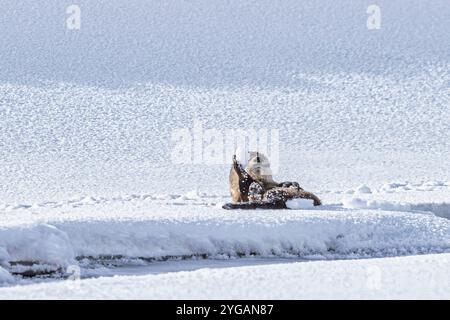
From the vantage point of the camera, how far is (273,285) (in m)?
5.70

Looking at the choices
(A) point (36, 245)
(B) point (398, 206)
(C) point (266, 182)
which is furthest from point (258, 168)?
(A) point (36, 245)

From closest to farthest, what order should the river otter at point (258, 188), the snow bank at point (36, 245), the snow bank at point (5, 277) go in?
the snow bank at point (5, 277)
the snow bank at point (36, 245)
the river otter at point (258, 188)

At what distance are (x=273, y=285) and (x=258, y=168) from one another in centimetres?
423

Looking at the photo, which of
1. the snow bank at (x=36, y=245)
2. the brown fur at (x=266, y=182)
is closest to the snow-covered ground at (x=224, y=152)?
the snow bank at (x=36, y=245)

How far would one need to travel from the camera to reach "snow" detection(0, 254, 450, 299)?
213 inches

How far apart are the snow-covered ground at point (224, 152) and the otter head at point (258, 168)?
1.85 feet

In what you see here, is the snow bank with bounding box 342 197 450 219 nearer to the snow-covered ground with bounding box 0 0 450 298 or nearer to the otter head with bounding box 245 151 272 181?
the snow-covered ground with bounding box 0 0 450 298

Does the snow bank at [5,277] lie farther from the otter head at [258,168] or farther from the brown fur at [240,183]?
the otter head at [258,168]

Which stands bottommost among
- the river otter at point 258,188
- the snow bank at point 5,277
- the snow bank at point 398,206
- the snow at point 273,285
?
the snow bank at point 5,277

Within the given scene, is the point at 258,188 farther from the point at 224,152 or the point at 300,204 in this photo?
the point at 224,152

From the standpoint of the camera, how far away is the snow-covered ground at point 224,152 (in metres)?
7.12
